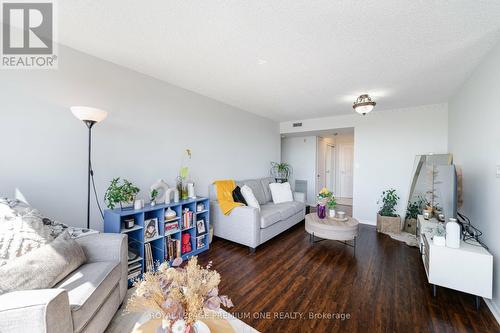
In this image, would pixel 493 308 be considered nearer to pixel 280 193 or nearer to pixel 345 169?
pixel 280 193

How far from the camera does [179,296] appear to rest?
89 centimetres

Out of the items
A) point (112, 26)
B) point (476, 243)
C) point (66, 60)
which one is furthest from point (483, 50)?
point (66, 60)

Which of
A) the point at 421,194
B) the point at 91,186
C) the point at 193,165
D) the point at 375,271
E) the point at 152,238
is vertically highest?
the point at 193,165

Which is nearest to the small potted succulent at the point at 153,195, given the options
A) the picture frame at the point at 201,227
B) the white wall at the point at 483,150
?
the picture frame at the point at 201,227

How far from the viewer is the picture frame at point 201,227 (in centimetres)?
298

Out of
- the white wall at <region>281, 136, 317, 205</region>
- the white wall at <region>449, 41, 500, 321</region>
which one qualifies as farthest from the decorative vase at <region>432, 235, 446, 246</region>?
the white wall at <region>281, 136, 317, 205</region>

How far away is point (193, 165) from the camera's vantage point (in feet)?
10.9

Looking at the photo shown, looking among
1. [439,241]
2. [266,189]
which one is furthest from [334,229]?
[266,189]

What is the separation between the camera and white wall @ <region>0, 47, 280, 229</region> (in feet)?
6.00

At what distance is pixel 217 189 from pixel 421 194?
3.66 metres

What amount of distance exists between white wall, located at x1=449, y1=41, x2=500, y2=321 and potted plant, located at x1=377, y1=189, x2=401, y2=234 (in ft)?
3.79

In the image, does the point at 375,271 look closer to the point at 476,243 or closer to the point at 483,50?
the point at 476,243

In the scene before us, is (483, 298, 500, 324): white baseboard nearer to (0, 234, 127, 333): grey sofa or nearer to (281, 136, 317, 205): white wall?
(0, 234, 127, 333): grey sofa
